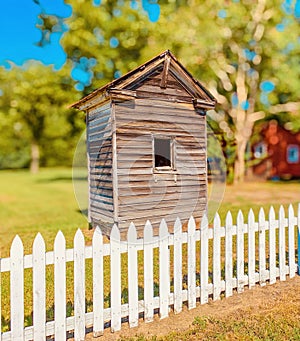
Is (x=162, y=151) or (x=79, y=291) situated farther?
(x=162, y=151)

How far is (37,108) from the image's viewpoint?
43125 millimetres

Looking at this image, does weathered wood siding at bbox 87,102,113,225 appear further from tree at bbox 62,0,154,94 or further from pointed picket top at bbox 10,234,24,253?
tree at bbox 62,0,154,94

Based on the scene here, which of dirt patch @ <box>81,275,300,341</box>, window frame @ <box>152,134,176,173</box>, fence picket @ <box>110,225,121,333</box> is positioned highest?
window frame @ <box>152,134,176,173</box>

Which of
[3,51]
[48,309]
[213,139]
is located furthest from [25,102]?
[48,309]

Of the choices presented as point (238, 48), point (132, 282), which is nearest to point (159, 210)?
point (132, 282)

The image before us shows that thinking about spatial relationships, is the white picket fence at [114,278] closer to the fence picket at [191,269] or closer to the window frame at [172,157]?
the fence picket at [191,269]

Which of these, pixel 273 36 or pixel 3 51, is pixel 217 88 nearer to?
pixel 273 36

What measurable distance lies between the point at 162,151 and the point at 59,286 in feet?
21.3

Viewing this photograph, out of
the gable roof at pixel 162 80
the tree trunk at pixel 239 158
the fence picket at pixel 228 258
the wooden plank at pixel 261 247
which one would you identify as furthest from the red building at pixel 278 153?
the fence picket at pixel 228 258

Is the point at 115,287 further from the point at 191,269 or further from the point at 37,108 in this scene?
the point at 37,108

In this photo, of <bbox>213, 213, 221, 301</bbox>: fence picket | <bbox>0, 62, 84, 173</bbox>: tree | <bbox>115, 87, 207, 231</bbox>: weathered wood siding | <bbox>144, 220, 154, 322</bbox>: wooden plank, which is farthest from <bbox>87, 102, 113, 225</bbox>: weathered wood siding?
<bbox>0, 62, 84, 173</bbox>: tree

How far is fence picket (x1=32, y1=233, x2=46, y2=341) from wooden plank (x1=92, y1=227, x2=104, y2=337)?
543mm

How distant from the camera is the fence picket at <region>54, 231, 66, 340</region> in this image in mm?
3346

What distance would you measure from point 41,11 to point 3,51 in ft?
97.8
